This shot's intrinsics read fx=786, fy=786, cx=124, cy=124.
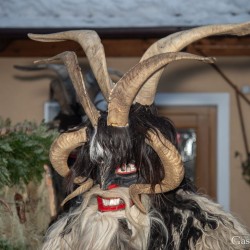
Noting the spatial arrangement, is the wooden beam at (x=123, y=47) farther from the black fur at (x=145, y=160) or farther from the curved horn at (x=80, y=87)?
the black fur at (x=145, y=160)

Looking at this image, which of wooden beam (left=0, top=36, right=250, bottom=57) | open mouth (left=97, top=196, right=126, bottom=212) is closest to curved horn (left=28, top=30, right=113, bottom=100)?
open mouth (left=97, top=196, right=126, bottom=212)

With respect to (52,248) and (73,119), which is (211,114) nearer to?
(73,119)

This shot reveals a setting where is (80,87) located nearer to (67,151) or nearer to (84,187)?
(67,151)

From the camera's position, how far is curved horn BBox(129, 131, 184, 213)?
11.3ft

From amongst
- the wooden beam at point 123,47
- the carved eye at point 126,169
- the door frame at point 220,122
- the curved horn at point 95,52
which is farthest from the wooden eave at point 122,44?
the carved eye at point 126,169

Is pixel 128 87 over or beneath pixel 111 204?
over

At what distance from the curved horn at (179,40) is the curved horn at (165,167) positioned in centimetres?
30

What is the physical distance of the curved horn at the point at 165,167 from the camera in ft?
11.3

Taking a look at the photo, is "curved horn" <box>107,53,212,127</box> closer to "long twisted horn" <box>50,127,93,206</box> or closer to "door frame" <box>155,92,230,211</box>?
"long twisted horn" <box>50,127,93,206</box>

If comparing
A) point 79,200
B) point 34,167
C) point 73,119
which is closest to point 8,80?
point 73,119

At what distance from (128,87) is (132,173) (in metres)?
0.43

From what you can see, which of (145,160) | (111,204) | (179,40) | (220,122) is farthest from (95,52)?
(220,122)

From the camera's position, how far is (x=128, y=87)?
11.1 feet

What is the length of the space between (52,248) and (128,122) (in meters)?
0.75
